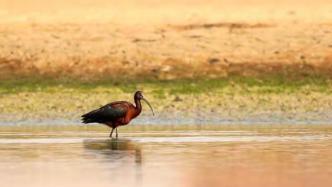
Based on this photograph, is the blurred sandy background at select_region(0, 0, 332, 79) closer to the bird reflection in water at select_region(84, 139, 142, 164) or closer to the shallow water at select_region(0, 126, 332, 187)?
the shallow water at select_region(0, 126, 332, 187)

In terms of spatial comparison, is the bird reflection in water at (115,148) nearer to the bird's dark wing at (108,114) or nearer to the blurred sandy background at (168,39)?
the bird's dark wing at (108,114)

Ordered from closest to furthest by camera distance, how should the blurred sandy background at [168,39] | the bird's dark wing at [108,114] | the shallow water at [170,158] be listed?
the shallow water at [170,158] → the bird's dark wing at [108,114] → the blurred sandy background at [168,39]

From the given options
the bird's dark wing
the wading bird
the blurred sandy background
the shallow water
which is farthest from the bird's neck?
the blurred sandy background

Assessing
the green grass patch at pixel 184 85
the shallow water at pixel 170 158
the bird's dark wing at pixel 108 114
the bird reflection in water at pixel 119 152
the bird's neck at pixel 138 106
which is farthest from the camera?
the green grass patch at pixel 184 85

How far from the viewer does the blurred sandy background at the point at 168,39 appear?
80.2ft

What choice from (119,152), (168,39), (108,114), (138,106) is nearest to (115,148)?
(119,152)

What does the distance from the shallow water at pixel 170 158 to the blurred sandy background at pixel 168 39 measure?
5.19m

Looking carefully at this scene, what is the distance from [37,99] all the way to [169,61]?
120 inches

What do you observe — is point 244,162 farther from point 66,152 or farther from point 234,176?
point 66,152

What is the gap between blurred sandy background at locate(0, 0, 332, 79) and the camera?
24.5 meters

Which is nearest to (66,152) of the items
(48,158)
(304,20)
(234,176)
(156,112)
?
(48,158)

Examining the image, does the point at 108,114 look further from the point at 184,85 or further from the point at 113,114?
the point at 184,85

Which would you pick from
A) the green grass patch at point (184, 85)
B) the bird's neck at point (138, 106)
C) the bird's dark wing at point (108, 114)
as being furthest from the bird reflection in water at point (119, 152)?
the green grass patch at point (184, 85)

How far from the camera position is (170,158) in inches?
580
